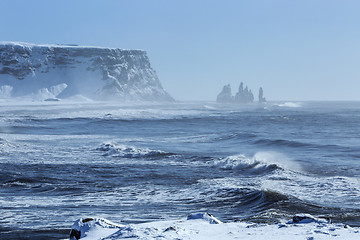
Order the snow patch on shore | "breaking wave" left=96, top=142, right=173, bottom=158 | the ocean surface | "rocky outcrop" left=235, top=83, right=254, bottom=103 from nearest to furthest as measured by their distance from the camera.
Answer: the snow patch on shore, the ocean surface, "breaking wave" left=96, top=142, right=173, bottom=158, "rocky outcrop" left=235, top=83, right=254, bottom=103

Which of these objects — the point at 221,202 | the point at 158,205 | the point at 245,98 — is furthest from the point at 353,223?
the point at 245,98

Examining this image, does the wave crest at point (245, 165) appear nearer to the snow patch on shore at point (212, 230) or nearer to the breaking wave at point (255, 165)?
the breaking wave at point (255, 165)

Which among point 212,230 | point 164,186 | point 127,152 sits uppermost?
point 212,230

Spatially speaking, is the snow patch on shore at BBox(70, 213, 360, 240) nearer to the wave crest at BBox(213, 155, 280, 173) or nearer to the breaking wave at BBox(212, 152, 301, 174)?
the breaking wave at BBox(212, 152, 301, 174)

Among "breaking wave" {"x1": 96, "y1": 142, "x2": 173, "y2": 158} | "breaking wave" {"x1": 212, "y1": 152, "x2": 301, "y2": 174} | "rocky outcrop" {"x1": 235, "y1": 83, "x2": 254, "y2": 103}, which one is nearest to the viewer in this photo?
"breaking wave" {"x1": 212, "y1": 152, "x2": 301, "y2": 174}

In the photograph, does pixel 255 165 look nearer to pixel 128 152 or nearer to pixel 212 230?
pixel 128 152

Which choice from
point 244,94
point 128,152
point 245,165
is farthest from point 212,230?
point 244,94

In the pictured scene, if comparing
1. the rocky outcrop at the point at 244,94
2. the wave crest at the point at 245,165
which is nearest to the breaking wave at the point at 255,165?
the wave crest at the point at 245,165

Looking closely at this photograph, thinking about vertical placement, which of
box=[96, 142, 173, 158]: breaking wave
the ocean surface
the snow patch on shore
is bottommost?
box=[96, 142, 173, 158]: breaking wave

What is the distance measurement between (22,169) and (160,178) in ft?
19.6

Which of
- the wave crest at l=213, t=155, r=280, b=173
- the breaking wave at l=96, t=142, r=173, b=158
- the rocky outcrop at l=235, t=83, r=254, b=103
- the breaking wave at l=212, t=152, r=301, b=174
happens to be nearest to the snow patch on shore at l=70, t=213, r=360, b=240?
the breaking wave at l=212, t=152, r=301, b=174

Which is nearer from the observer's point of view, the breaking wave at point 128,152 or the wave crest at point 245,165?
the wave crest at point 245,165

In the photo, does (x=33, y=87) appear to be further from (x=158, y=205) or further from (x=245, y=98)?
(x=158, y=205)

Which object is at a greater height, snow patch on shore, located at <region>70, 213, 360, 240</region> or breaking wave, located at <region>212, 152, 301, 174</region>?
snow patch on shore, located at <region>70, 213, 360, 240</region>
